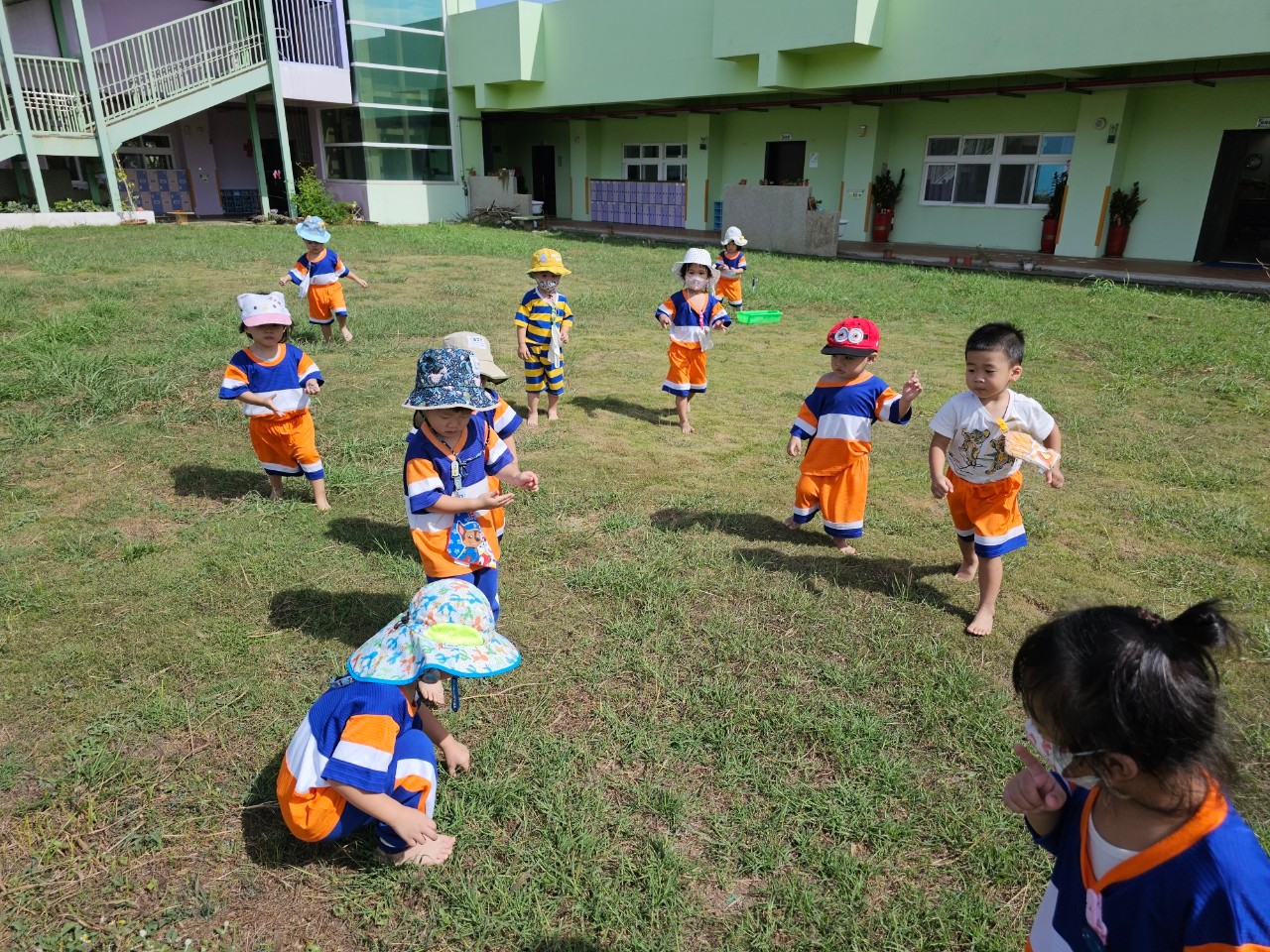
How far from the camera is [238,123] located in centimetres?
2347

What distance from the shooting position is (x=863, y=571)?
13.9 feet

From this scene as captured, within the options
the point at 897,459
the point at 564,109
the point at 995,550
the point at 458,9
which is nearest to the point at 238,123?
the point at 458,9

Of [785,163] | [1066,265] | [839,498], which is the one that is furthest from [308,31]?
[839,498]

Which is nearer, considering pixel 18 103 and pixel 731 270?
pixel 731 270

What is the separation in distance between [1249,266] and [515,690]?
17.8m

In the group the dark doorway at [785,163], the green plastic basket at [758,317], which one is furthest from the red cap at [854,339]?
the dark doorway at [785,163]

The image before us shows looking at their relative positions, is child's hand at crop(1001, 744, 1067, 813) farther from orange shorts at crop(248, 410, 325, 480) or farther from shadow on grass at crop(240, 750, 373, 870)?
orange shorts at crop(248, 410, 325, 480)

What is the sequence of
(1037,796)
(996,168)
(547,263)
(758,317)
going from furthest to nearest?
(996,168), (758,317), (547,263), (1037,796)

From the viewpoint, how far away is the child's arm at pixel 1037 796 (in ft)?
4.79

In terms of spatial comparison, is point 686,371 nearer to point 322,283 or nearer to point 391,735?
point 322,283

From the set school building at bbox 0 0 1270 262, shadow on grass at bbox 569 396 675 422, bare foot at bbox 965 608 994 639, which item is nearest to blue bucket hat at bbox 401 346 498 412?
bare foot at bbox 965 608 994 639

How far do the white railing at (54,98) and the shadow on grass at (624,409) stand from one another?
15864mm

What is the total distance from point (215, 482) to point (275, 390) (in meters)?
1.01

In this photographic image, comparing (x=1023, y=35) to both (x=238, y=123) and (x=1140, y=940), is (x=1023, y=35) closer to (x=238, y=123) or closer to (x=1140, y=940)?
(x=1140, y=940)
